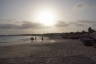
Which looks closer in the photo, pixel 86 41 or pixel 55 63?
pixel 55 63

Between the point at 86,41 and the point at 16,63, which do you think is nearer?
the point at 16,63

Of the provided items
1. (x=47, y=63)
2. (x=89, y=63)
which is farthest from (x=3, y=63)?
(x=89, y=63)

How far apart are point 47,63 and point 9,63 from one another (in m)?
2.91

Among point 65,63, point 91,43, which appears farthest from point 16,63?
point 91,43

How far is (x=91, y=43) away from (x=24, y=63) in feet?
70.5

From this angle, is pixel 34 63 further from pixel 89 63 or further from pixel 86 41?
pixel 86 41

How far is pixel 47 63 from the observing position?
10.5 m

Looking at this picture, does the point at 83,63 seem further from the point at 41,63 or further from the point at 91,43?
the point at 91,43

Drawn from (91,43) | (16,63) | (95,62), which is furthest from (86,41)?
(16,63)

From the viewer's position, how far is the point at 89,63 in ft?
33.8

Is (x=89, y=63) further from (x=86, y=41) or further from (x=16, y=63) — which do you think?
(x=86, y=41)

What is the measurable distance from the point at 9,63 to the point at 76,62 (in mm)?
5100

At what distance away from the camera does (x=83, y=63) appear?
34.0 ft

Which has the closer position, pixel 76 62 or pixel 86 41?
Result: pixel 76 62
